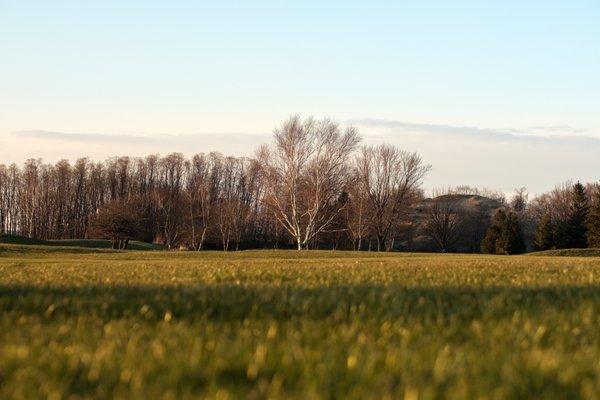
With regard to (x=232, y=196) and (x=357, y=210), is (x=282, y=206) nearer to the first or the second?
(x=357, y=210)

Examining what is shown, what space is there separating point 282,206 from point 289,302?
63.4 meters

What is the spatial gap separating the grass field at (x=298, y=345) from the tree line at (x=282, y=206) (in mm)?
60071

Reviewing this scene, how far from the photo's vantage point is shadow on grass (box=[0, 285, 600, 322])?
6512 mm

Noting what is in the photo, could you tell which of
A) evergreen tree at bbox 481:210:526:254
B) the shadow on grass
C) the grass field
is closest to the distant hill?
evergreen tree at bbox 481:210:526:254

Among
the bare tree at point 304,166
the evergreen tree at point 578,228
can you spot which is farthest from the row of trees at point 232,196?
the evergreen tree at point 578,228

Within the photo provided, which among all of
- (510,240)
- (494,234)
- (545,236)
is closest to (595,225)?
(510,240)

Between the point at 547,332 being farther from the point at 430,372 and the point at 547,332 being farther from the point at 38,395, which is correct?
the point at 38,395

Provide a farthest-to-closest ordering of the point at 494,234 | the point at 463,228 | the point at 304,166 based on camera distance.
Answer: the point at 463,228
the point at 494,234
the point at 304,166

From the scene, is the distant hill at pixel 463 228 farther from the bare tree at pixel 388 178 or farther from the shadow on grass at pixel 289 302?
the shadow on grass at pixel 289 302

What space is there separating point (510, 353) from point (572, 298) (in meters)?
4.10

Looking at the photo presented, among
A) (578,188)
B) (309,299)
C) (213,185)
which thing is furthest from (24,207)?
(309,299)

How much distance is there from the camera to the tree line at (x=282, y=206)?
2717 inches

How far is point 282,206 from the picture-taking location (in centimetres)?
7056

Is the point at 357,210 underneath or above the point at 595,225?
above
